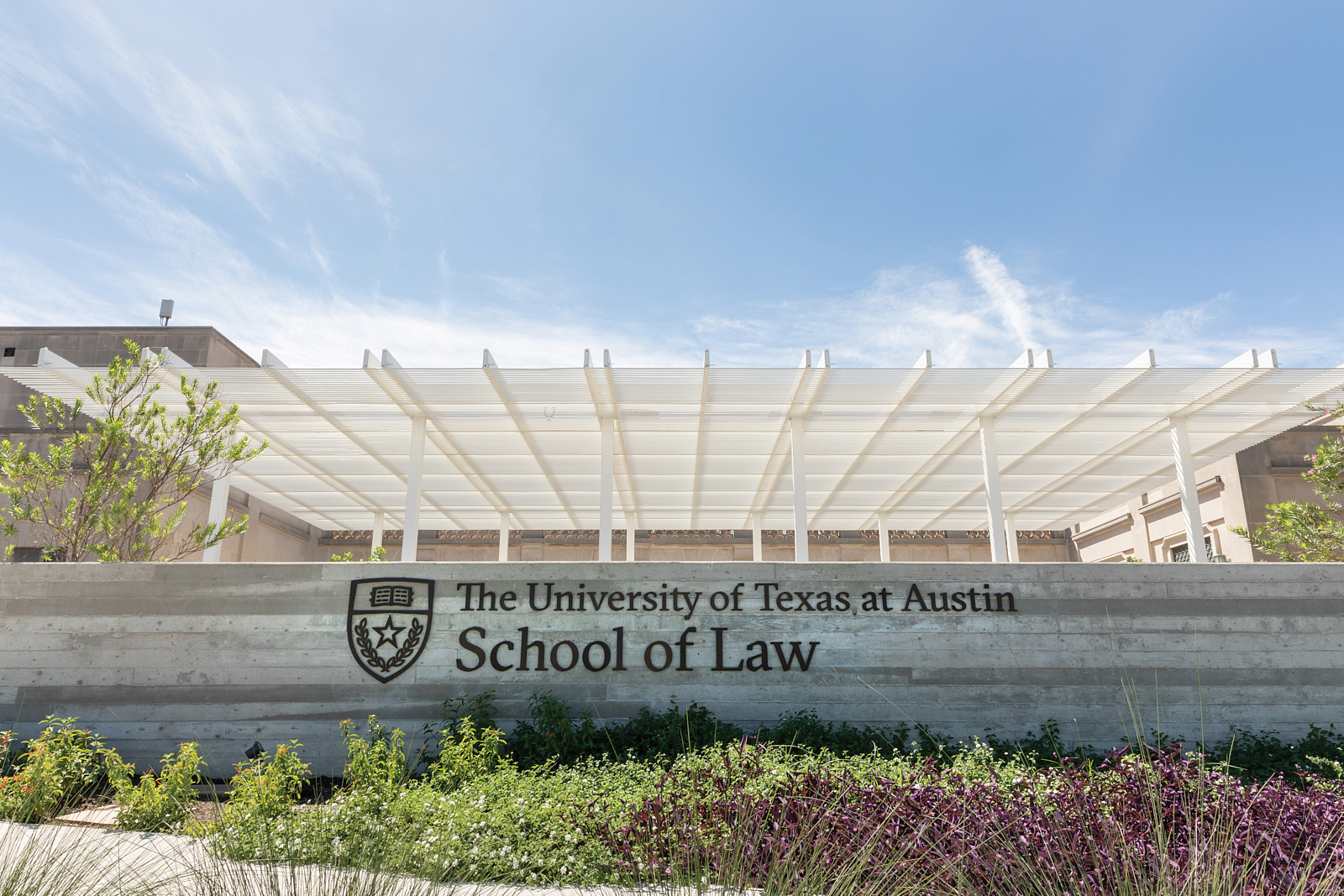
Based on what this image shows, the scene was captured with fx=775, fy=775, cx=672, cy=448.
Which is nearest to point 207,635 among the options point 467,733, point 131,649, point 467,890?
point 131,649

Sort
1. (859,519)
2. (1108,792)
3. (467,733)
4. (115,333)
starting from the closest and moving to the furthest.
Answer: (1108,792), (467,733), (115,333), (859,519)

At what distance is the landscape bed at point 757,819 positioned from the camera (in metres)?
3.91

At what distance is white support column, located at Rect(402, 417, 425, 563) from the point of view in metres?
13.8

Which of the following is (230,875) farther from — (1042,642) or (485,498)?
(485,498)

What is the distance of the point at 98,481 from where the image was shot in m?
9.59

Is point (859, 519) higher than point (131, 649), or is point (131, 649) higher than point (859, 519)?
point (859, 519)

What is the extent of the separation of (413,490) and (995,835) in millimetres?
11990

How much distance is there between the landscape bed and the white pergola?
21.3 ft

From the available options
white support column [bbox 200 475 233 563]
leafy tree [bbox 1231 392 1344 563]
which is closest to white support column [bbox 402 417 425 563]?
white support column [bbox 200 475 233 563]

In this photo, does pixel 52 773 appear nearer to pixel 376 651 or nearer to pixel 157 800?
pixel 157 800

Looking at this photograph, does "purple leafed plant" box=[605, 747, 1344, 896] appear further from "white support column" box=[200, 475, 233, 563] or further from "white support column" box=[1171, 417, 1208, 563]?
"white support column" box=[200, 475, 233, 563]

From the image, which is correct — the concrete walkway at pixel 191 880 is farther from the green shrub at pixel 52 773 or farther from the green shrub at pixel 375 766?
the green shrub at pixel 52 773

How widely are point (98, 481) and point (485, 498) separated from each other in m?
11.9

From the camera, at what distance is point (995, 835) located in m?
4.17
